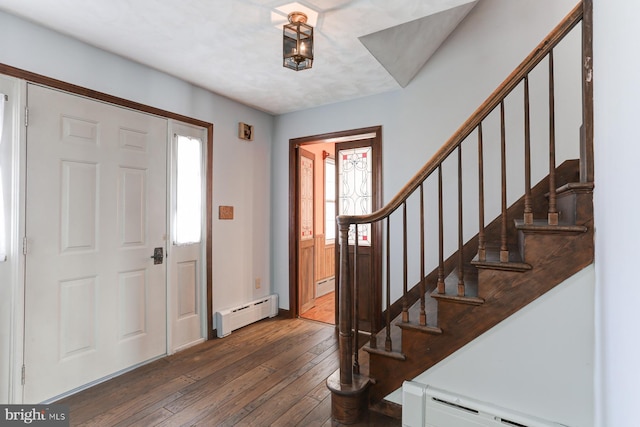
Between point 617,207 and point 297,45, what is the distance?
1563 mm

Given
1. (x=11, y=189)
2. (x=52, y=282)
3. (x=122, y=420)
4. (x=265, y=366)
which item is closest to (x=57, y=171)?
(x=11, y=189)

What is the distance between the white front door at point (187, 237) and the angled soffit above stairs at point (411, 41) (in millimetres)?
1804

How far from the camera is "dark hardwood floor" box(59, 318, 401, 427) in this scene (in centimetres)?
187

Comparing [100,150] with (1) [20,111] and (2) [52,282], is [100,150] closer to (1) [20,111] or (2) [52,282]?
(1) [20,111]

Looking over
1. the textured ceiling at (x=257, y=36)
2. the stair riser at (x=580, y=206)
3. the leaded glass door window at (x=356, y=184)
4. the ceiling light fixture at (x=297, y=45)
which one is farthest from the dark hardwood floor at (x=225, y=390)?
the textured ceiling at (x=257, y=36)

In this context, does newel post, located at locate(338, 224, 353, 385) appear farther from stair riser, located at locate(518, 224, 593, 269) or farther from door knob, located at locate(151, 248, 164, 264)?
door knob, located at locate(151, 248, 164, 264)

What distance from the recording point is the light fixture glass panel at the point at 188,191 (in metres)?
2.80

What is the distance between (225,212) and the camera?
10.5 ft

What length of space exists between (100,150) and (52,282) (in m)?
0.96

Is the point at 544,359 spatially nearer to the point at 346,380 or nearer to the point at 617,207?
the point at 617,207

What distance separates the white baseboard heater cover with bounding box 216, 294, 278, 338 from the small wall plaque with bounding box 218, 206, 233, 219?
970 mm

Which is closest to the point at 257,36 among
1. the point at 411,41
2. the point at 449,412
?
the point at 411,41

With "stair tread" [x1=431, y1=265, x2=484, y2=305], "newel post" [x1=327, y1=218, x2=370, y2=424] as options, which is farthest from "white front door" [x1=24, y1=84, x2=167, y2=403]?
"stair tread" [x1=431, y1=265, x2=484, y2=305]

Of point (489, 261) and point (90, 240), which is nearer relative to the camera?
point (489, 261)
